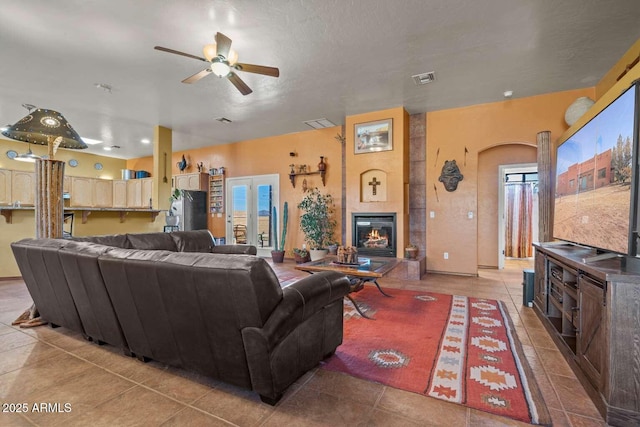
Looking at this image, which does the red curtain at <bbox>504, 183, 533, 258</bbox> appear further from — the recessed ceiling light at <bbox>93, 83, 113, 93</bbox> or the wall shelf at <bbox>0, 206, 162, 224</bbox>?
the recessed ceiling light at <bbox>93, 83, 113, 93</bbox>

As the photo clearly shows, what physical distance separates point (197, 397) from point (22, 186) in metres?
7.77

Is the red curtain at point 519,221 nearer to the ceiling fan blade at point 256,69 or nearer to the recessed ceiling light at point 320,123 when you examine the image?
the recessed ceiling light at point 320,123

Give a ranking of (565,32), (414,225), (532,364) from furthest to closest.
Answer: (414,225), (565,32), (532,364)

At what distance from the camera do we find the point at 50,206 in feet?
10.3

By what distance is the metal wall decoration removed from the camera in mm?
5230

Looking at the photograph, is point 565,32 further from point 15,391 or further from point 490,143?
point 15,391

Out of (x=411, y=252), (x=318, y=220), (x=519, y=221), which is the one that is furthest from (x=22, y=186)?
(x=519, y=221)

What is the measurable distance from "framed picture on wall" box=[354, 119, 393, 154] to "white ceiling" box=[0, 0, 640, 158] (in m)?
0.35

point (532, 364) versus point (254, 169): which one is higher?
point (254, 169)

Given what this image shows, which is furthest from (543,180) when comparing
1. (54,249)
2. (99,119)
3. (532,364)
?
(99,119)

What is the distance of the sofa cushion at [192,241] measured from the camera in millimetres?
3986

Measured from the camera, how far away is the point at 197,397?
1777 mm

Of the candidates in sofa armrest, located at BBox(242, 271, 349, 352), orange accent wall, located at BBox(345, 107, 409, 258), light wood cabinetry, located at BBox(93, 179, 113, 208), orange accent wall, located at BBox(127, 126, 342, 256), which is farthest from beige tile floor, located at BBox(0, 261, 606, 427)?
light wood cabinetry, located at BBox(93, 179, 113, 208)

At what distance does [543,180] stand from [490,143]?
115 centimetres
